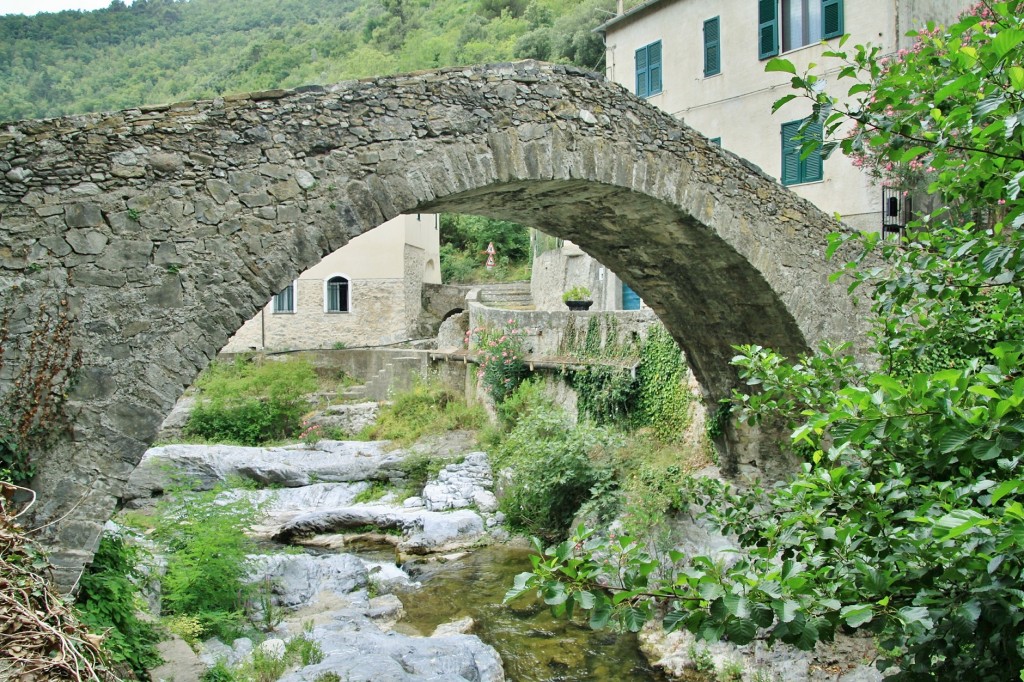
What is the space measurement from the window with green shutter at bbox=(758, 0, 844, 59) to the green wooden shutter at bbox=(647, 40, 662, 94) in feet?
6.64

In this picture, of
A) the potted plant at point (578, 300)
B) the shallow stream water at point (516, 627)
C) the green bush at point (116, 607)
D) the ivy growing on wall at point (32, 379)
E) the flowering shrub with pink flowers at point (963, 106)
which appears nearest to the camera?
the flowering shrub with pink flowers at point (963, 106)

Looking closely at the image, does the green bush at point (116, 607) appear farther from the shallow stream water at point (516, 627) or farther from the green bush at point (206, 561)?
the shallow stream water at point (516, 627)

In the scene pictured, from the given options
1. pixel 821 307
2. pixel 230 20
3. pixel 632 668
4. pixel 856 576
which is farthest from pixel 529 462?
pixel 230 20

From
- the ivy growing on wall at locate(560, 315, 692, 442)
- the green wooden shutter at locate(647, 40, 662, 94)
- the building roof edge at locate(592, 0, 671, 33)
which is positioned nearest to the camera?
the ivy growing on wall at locate(560, 315, 692, 442)

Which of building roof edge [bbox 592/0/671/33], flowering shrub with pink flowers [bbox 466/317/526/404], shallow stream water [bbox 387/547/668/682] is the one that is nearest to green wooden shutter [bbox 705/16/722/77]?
building roof edge [bbox 592/0/671/33]

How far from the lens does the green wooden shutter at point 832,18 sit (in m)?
11.2

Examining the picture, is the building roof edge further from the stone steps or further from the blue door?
the stone steps

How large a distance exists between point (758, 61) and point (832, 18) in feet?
4.09

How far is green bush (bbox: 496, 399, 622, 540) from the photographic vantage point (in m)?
10.0

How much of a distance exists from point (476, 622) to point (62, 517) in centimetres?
500

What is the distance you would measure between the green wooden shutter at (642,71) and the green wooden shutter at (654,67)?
9 centimetres

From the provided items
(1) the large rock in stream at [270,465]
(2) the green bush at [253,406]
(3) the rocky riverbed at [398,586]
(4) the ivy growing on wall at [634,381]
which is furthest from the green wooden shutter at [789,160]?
(2) the green bush at [253,406]

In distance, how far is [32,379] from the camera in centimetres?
420

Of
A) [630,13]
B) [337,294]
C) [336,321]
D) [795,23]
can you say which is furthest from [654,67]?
[336,321]
